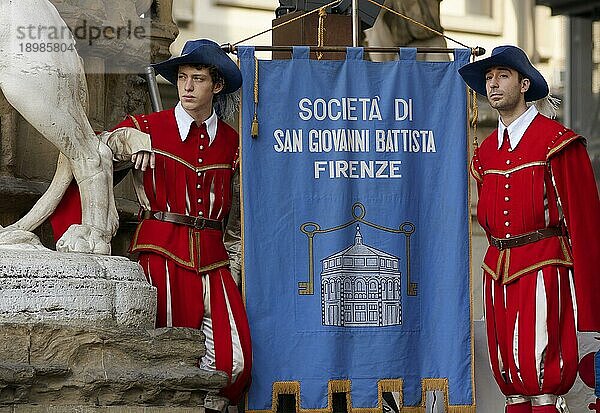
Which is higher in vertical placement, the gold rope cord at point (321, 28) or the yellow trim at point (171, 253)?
the gold rope cord at point (321, 28)

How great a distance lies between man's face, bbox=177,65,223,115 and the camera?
8.89 metres

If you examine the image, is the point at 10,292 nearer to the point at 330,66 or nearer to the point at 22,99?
the point at 22,99

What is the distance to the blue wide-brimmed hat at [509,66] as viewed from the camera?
884cm

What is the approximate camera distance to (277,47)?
30.1 feet

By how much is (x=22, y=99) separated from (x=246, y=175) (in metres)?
1.22

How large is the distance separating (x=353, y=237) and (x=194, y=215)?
0.76 metres

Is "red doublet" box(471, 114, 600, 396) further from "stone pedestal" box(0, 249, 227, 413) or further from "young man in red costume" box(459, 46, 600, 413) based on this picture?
"stone pedestal" box(0, 249, 227, 413)

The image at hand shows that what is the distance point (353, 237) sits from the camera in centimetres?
905

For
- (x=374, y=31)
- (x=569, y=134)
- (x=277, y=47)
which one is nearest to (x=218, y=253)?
(x=277, y=47)

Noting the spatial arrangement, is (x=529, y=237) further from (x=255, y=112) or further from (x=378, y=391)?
(x=255, y=112)

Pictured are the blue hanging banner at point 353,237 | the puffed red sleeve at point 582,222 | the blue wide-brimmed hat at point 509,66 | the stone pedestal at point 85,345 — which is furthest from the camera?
the blue hanging banner at point 353,237

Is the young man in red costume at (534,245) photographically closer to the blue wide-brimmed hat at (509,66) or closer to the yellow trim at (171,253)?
the blue wide-brimmed hat at (509,66)

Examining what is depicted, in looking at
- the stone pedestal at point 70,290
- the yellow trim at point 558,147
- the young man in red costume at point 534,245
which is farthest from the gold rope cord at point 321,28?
the stone pedestal at point 70,290

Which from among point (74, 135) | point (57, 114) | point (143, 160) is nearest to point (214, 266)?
point (143, 160)
